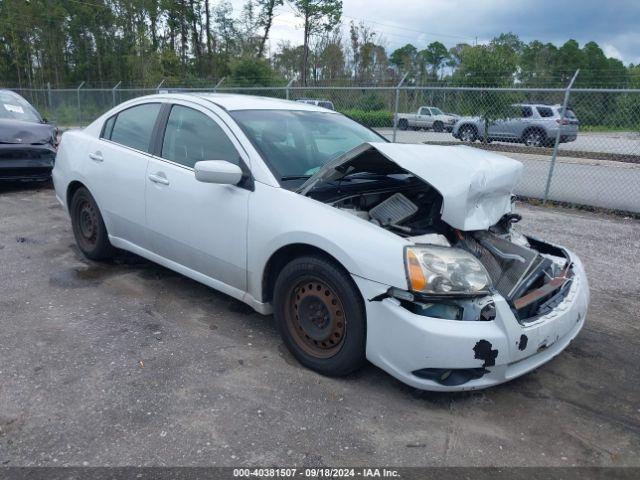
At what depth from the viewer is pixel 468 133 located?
45.6ft

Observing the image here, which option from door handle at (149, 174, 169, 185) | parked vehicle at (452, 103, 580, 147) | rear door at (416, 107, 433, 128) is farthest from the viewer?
rear door at (416, 107, 433, 128)

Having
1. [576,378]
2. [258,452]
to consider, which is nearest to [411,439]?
[258,452]

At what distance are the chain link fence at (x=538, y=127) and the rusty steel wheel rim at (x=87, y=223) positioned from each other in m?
4.49

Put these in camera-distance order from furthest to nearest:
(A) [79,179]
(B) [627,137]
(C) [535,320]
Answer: (B) [627,137] < (A) [79,179] < (C) [535,320]

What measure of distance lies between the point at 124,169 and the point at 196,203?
1.05m

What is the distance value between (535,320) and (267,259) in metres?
1.59

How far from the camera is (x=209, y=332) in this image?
359 cm

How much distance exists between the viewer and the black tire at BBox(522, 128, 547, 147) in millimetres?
12992

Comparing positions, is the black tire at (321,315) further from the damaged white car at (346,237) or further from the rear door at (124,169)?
the rear door at (124,169)

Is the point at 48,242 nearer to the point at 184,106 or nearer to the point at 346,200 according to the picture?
the point at 184,106

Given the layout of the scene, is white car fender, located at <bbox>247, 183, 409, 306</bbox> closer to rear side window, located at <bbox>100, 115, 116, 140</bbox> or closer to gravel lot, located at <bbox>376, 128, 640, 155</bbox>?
rear side window, located at <bbox>100, 115, 116, 140</bbox>

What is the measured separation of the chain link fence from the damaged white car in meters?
4.49

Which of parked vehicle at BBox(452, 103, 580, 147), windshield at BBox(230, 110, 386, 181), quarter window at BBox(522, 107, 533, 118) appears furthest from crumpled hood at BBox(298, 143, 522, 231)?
quarter window at BBox(522, 107, 533, 118)

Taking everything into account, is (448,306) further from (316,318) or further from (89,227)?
(89,227)
